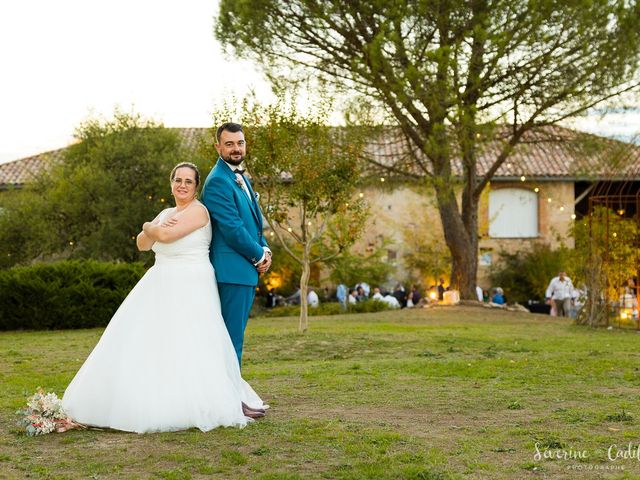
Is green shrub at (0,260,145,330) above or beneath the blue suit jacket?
beneath

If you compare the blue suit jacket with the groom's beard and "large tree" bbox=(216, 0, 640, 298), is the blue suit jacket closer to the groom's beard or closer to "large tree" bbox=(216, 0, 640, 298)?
the groom's beard

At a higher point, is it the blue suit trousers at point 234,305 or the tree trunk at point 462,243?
the tree trunk at point 462,243

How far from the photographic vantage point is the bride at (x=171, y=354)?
23.2 feet

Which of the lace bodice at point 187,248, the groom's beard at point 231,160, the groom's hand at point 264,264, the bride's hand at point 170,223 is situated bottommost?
the groom's hand at point 264,264

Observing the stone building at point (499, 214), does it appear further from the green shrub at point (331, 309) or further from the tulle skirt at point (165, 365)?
the tulle skirt at point (165, 365)

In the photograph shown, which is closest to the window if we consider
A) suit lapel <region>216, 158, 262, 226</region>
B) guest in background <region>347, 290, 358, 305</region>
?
guest in background <region>347, 290, 358, 305</region>

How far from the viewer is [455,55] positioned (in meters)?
23.1

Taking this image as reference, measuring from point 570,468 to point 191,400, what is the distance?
9.08ft

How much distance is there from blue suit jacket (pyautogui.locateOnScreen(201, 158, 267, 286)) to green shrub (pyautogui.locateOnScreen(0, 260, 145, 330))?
56.0ft

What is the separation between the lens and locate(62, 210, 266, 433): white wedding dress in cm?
706

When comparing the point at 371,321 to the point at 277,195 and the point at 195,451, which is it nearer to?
the point at 277,195

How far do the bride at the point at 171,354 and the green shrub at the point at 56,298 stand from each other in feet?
55.9

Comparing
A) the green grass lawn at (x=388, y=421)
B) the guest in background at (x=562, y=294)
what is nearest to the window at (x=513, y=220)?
the guest in background at (x=562, y=294)

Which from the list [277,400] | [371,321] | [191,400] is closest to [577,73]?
[371,321]
